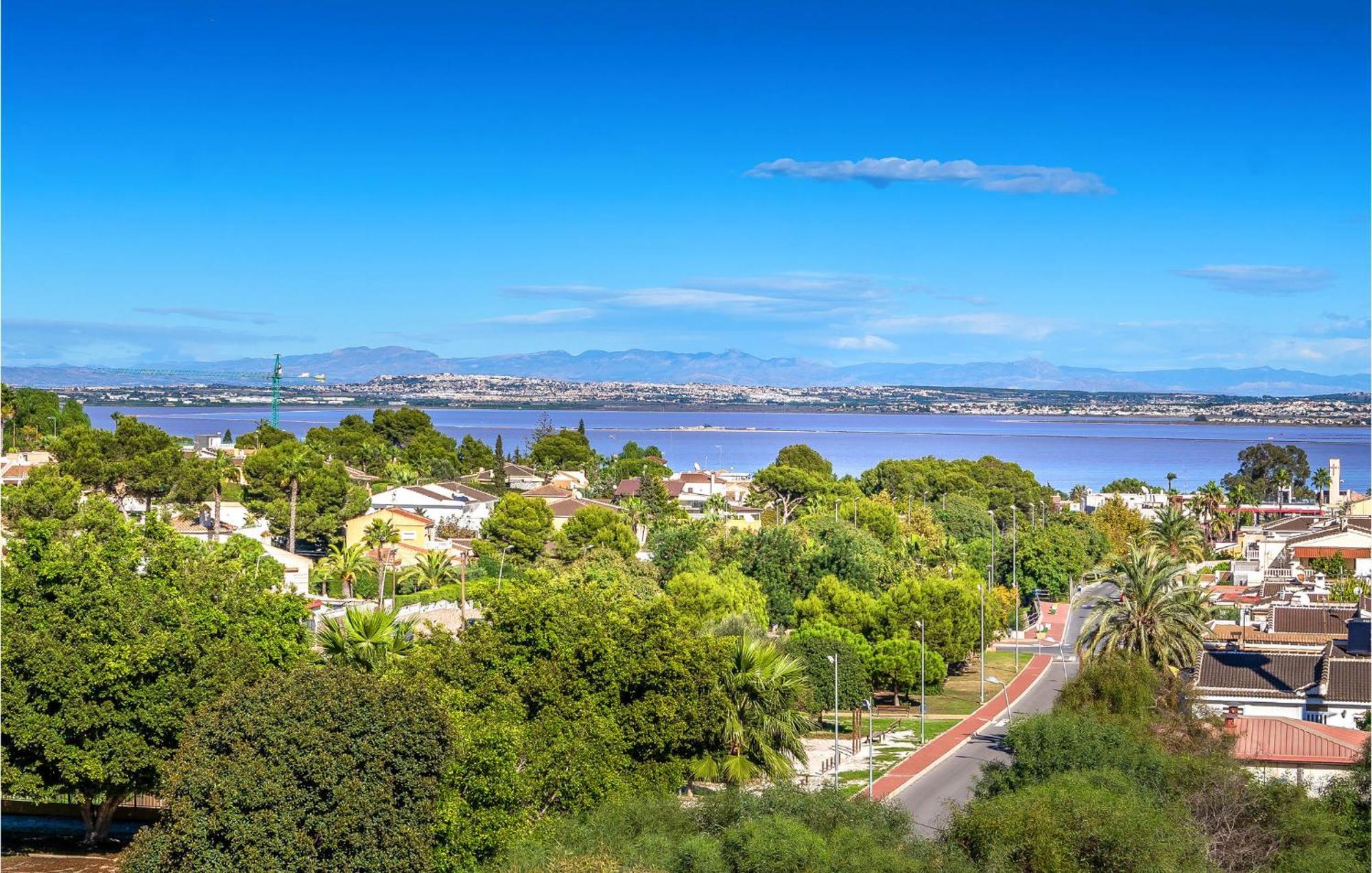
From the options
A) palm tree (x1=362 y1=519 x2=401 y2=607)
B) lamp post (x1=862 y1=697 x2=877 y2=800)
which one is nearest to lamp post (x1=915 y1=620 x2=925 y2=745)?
lamp post (x1=862 y1=697 x2=877 y2=800)

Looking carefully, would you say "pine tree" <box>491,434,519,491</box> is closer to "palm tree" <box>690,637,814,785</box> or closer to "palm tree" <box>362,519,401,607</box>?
"palm tree" <box>362,519,401,607</box>

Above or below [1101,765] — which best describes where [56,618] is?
above

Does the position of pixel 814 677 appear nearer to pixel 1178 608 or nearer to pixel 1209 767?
pixel 1178 608

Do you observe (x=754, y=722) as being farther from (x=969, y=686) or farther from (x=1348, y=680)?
(x=969, y=686)

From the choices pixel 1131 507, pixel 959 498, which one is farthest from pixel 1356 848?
pixel 1131 507

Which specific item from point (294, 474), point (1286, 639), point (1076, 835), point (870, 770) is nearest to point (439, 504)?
point (294, 474)

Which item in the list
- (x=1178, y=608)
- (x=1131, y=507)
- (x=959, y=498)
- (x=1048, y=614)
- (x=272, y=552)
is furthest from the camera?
(x=1131, y=507)
